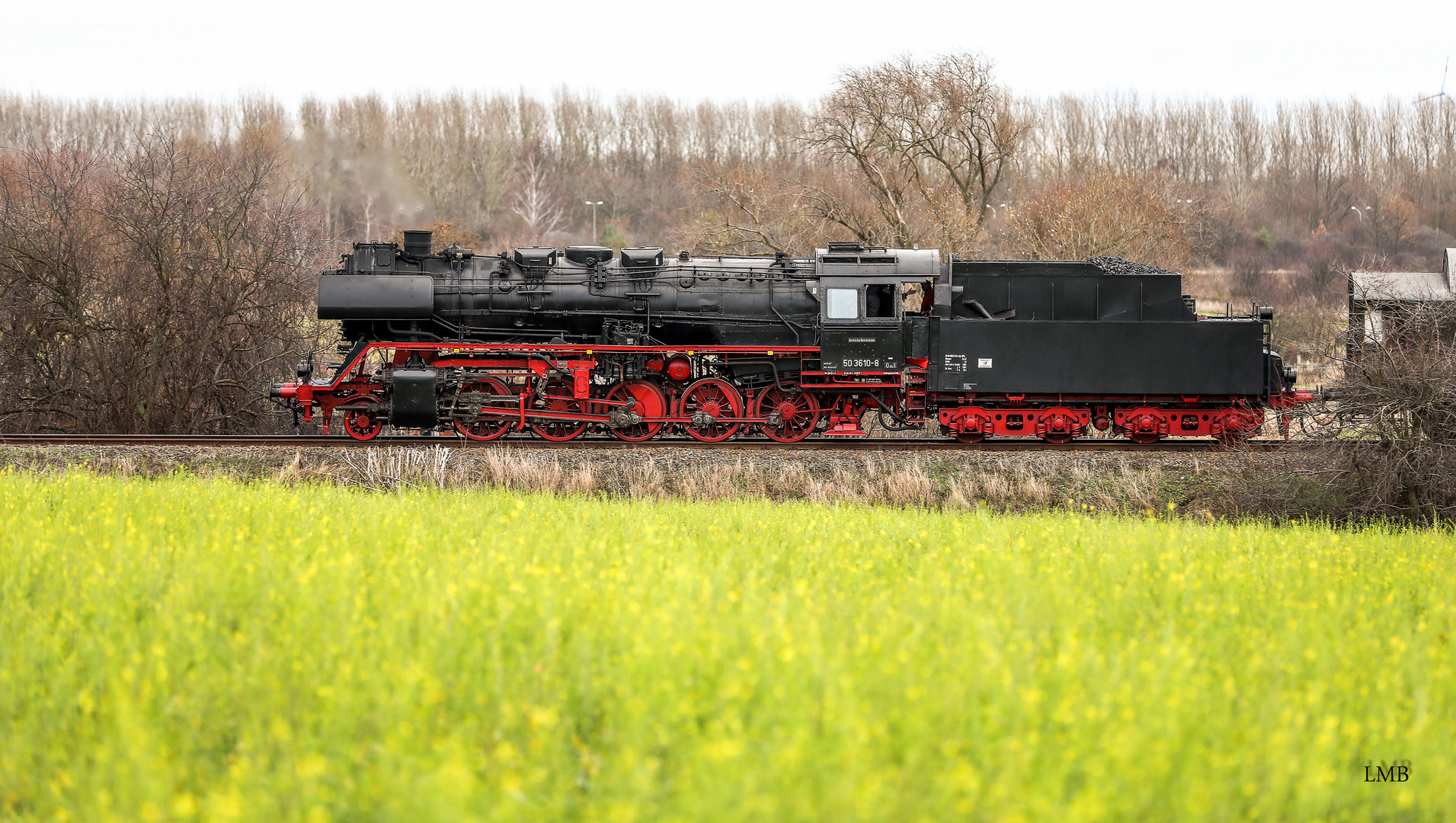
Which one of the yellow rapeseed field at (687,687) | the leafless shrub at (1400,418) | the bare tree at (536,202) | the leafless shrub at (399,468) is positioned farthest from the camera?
the bare tree at (536,202)

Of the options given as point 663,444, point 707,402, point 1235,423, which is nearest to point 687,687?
point 663,444

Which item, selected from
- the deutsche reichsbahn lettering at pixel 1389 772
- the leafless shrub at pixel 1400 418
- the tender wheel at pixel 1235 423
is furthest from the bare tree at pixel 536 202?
the deutsche reichsbahn lettering at pixel 1389 772

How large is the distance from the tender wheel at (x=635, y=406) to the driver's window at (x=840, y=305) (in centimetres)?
316

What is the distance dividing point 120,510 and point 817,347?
32.5 feet

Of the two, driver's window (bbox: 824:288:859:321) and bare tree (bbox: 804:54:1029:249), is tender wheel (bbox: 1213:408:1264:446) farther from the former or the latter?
bare tree (bbox: 804:54:1029:249)

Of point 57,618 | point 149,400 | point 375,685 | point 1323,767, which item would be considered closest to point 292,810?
point 375,685

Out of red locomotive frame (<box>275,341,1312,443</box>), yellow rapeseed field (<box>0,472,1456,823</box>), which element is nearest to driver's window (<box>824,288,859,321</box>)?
red locomotive frame (<box>275,341,1312,443</box>)

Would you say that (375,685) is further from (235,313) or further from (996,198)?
(996,198)

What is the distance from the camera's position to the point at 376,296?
48.8ft

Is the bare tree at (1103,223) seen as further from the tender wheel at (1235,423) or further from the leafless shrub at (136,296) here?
the leafless shrub at (136,296)

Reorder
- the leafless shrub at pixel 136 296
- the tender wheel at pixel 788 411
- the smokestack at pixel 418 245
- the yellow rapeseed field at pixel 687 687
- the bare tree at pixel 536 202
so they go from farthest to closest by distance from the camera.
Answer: the bare tree at pixel 536 202
the leafless shrub at pixel 136 296
the tender wheel at pixel 788 411
the smokestack at pixel 418 245
the yellow rapeseed field at pixel 687 687

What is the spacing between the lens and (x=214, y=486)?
10422 mm

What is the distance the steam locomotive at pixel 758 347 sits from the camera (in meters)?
15.1

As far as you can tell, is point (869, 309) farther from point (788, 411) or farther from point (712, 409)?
point (712, 409)
